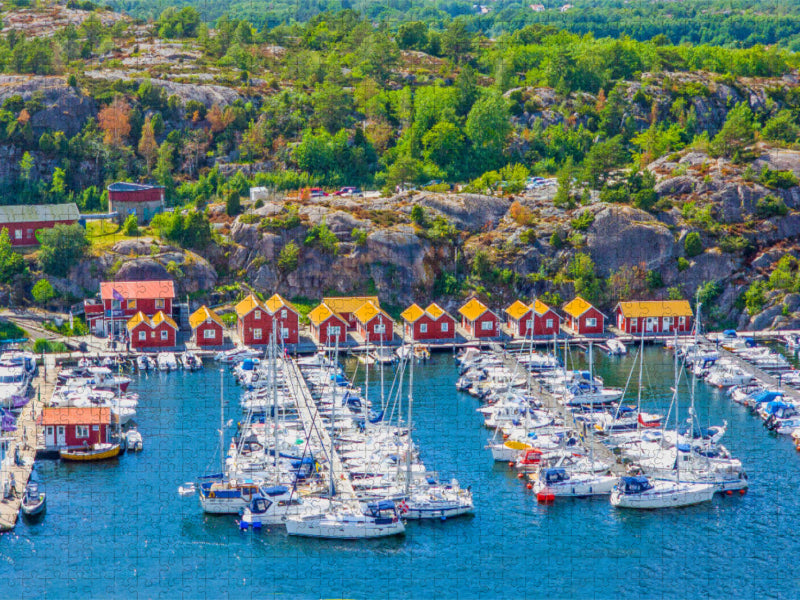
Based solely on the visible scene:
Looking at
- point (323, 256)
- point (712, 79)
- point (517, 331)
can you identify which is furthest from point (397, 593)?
point (712, 79)

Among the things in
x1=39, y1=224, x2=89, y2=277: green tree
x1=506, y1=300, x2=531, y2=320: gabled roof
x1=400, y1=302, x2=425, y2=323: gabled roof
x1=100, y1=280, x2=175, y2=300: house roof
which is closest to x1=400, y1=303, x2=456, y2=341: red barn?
x1=400, y1=302, x2=425, y2=323: gabled roof

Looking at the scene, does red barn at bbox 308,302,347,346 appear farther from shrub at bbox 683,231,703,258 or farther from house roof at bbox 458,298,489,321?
shrub at bbox 683,231,703,258

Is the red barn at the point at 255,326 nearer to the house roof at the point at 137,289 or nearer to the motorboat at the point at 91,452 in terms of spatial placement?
the house roof at the point at 137,289

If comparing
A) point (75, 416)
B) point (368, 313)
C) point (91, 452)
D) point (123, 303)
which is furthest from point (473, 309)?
point (91, 452)

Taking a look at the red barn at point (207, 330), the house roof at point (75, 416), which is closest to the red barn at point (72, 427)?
the house roof at point (75, 416)

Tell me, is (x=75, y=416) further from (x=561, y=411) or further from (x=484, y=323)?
(x=484, y=323)

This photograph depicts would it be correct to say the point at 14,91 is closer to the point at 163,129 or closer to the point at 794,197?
the point at 163,129

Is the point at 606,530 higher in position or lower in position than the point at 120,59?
lower
